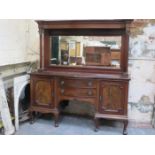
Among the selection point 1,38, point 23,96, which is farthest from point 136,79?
point 1,38

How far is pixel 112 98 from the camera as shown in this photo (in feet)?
8.81

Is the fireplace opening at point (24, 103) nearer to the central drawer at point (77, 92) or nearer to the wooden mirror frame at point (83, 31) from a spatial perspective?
the wooden mirror frame at point (83, 31)

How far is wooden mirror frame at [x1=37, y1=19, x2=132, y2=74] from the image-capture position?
105 inches

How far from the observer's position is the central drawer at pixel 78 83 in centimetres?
270

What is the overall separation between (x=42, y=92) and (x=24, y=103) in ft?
1.58

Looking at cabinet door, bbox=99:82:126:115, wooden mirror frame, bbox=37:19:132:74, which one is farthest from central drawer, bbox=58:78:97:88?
wooden mirror frame, bbox=37:19:132:74

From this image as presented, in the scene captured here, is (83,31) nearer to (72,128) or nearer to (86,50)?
(86,50)

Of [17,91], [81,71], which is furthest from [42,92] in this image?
[81,71]

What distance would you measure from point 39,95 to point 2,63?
666mm

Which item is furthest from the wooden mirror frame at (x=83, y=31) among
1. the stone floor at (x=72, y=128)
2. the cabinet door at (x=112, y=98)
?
the stone floor at (x=72, y=128)

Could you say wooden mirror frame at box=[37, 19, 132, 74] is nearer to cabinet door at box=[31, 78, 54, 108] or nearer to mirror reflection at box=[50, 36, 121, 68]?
mirror reflection at box=[50, 36, 121, 68]

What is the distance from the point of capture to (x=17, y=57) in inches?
125

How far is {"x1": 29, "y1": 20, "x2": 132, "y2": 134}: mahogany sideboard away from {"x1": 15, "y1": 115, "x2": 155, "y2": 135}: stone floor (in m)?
0.12
